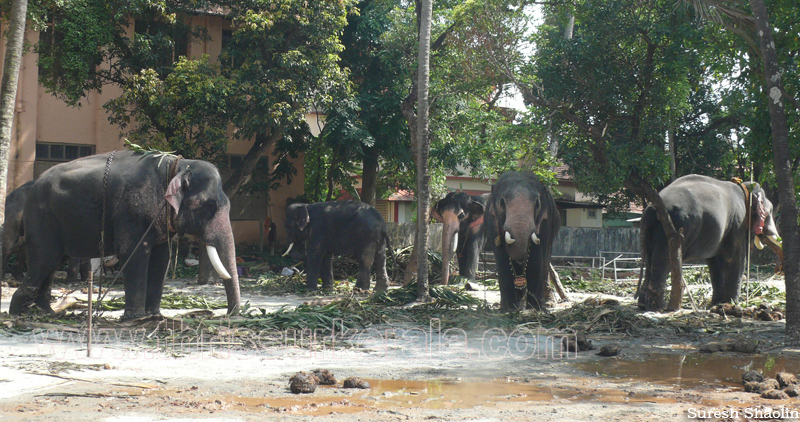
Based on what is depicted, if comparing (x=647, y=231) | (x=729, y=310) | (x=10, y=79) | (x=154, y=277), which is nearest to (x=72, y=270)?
(x=10, y=79)

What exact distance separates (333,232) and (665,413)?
10.8 metres

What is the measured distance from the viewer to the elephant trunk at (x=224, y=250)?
9.27 metres

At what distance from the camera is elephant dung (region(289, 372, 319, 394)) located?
5.91m

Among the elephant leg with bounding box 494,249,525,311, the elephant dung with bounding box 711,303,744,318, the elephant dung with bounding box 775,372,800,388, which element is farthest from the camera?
the elephant dung with bounding box 711,303,744,318

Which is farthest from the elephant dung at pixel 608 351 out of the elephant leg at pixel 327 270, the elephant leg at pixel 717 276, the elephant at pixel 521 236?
the elephant leg at pixel 327 270

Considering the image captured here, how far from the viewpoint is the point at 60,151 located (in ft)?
70.2

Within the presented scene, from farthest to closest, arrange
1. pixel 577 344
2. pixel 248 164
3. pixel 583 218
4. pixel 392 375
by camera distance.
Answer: pixel 583 218 → pixel 248 164 → pixel 577 344 → pixel 392 375

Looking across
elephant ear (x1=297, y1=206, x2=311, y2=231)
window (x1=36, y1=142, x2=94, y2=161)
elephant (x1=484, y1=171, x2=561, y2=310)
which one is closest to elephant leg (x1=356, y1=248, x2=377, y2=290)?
elephant ear (x1=297, y1=206, x2=311, y2=231)

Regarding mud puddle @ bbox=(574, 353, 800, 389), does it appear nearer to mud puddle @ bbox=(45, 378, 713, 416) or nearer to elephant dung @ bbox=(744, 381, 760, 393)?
elephant dung @ bbox=(744, 381, 760, 393)

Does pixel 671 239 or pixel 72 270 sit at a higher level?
pixel 671 239

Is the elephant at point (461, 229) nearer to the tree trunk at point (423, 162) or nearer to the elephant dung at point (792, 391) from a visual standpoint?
the tree trunk at point (423, 162)

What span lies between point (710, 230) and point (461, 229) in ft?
21.5

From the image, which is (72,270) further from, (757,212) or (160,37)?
(757,212)

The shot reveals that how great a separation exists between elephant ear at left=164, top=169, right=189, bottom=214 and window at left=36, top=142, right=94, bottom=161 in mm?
13672
